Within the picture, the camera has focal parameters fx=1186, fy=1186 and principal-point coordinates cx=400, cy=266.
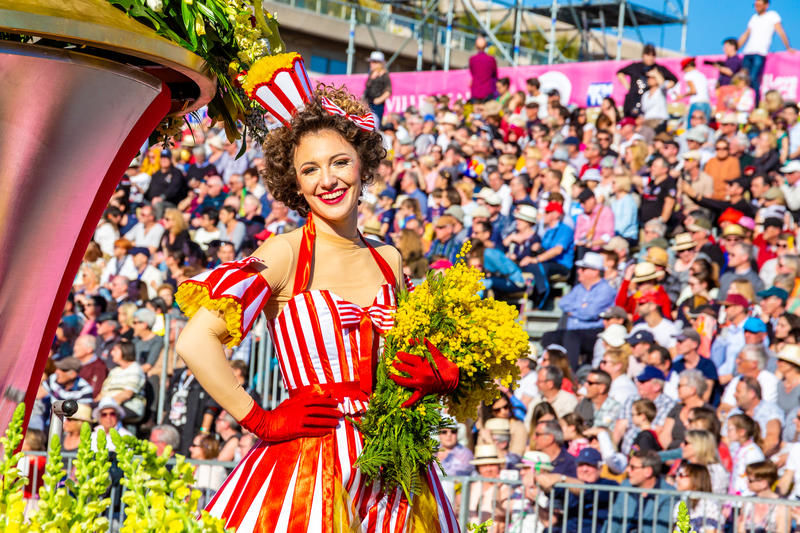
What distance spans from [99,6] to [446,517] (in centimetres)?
173

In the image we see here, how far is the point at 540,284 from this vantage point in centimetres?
1000

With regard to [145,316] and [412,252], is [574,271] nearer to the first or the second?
[412,252]

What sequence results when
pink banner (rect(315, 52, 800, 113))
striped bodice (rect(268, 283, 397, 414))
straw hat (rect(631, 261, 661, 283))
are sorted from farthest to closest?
1. pink banner (rect(315, 52, 800, 113))
2. straw hat (rect(631, 261, 661, 283))
3. striped bodice (rect(268, 283, 397, 414))

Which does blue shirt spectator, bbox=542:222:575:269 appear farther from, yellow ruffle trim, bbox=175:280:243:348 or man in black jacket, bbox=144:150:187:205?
yellow ruffle trim, bbox=175:280:243:348

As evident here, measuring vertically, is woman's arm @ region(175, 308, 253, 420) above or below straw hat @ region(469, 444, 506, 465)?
above

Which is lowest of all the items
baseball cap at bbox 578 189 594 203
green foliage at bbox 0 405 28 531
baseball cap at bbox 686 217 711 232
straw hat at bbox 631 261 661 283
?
green foliage at bbox 0 405 28 531

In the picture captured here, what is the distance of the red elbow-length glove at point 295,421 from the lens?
125 inches

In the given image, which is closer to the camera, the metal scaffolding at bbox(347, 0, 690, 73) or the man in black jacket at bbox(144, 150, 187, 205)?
the man in black jacket at bbox(144, 150, 187, 205)

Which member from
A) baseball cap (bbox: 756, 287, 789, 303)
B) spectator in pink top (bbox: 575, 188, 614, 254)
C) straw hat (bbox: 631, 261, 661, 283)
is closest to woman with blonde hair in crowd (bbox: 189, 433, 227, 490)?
straw hat (bbox: 631, 261, 661, 283)

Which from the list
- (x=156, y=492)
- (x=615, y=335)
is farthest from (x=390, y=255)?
(x=615, y=335)

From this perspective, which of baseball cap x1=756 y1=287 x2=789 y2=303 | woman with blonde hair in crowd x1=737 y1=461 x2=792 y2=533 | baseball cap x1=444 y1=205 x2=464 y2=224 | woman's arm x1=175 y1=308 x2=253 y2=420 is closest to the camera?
woman's arm x1=175 y1=308 x2=253 y2=420

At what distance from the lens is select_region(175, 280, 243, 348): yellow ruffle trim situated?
3123 millimetres

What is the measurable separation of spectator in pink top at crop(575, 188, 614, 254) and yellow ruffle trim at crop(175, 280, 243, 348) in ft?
23.1

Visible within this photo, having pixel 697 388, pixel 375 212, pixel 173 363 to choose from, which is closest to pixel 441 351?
pixel 697 388
